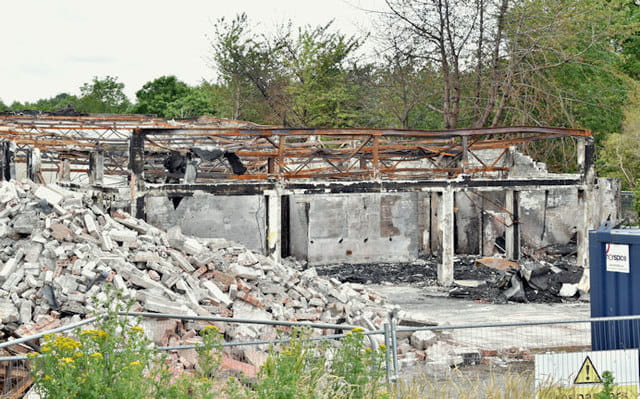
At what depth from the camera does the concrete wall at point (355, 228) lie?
27344 millimetres

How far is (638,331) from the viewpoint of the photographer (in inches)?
353

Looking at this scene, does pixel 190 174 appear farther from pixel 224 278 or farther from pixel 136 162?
pixel 224 278

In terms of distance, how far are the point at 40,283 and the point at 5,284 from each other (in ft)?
2.12

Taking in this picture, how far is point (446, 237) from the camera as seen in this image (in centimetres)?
2373

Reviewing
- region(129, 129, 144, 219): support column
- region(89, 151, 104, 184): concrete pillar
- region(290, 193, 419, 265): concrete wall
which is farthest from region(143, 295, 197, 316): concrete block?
region(290, 193, 419, 265): concrete wall

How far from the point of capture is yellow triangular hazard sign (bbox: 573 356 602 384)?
780 centimetres

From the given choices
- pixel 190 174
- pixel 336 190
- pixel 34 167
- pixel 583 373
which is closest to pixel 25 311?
pixel 583 373

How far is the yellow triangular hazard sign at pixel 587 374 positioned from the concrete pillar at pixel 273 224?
1460cm

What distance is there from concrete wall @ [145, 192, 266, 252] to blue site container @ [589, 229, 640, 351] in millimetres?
16426

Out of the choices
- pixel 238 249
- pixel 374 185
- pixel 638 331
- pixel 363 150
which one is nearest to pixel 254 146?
pixel 363 150

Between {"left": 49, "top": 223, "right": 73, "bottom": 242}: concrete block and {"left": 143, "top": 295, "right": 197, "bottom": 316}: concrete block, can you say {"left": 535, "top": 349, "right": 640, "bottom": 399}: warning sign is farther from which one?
{"left": 49, "top": 223, "right": 73, "bottom": 242}: concrete block

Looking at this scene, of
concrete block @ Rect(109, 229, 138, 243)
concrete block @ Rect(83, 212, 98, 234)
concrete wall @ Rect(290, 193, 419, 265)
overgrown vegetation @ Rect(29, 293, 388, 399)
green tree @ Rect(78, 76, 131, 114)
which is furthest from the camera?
green tree @ Rect(78, 76, 131, 114)

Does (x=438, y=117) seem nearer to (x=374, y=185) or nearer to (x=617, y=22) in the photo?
(x=617, y=22)

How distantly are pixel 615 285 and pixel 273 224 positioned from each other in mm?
13333
